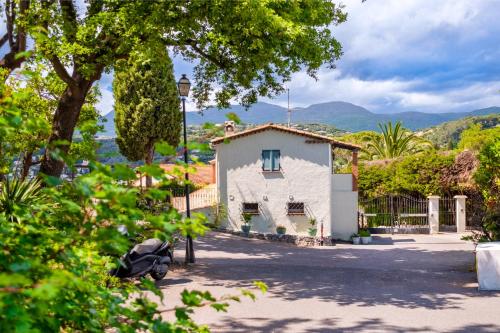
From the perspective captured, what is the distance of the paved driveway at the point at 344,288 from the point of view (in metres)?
9.51

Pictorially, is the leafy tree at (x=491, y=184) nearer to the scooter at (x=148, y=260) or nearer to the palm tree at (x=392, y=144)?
the scooter at (x=148, y=260)

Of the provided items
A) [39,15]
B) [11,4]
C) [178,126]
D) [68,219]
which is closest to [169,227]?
[68,219]

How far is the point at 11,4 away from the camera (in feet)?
56.4

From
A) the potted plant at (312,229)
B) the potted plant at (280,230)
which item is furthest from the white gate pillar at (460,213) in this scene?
the potted plant at (280,230)

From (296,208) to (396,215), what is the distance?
290 inches

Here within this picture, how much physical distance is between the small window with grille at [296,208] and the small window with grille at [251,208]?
5.59 feet

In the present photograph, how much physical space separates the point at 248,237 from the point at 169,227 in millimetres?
24053

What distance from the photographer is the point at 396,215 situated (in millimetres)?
29969

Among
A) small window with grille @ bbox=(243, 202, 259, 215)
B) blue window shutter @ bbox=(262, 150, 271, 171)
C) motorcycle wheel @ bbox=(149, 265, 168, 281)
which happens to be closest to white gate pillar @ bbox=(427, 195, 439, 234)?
blue window shutter @ bbox=(262, 150, 271, 171)

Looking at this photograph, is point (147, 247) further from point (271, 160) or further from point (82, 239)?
point (271, 160)

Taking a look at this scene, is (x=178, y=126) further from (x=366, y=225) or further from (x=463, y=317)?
(x=463, y=317)

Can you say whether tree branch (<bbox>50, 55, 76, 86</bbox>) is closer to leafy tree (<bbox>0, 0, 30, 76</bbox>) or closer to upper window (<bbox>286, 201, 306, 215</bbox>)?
leafy tree (<bbox>0, 0, 30, 76</bbox>)

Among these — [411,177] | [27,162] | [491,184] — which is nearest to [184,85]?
[27,162]

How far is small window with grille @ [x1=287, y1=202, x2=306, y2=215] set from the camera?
2598 centimetres
